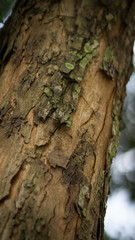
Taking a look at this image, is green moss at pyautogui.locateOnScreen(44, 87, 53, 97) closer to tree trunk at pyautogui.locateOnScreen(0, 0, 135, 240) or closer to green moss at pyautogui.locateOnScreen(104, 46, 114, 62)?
tree trunk at pyautogui.locateOnScreen(0, 0, 135, 240)

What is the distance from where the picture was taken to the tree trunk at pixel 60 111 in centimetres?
92

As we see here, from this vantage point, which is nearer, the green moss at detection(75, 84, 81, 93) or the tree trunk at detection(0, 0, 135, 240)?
the tree trunk at detection(0, 0, 135, 240)

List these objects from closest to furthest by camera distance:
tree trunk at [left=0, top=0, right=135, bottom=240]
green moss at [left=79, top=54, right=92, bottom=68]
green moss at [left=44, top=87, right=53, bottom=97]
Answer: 1. tree trunk at [left=0, top=0, right=135, bottom=240]
2. green moss at [left=44, top=87, right=53, bottom=97]
3. green moss at [left=79, top=54, right=92, bottom=68]

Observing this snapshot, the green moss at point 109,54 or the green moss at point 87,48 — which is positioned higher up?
the green moss at point 109,54

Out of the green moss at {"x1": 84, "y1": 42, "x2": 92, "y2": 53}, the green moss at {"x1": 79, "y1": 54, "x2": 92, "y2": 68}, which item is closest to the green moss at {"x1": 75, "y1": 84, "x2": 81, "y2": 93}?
the green moss at {"x1": 79, "y1": 54, "x2": 92, "y2": 68}

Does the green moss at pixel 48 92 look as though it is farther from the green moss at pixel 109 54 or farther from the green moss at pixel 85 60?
the green moss at pixel 109 54

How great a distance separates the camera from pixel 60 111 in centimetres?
108

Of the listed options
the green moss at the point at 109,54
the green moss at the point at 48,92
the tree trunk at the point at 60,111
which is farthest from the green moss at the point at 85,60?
the green moss at the point at 48,92

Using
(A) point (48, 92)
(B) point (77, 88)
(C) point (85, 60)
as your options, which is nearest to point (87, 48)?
(C) point (85, 60)

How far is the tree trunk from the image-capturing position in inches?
36.4

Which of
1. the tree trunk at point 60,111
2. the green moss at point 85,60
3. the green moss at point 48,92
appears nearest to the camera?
the tree trunk at point 60,111

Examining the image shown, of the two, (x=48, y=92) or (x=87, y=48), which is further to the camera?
(x=87, y=48)

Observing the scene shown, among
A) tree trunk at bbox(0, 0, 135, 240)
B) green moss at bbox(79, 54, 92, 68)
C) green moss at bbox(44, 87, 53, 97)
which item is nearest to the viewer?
tree trunk at bbox(0, 0, 135, 240)

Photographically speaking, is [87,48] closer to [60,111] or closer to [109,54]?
[109,54]
